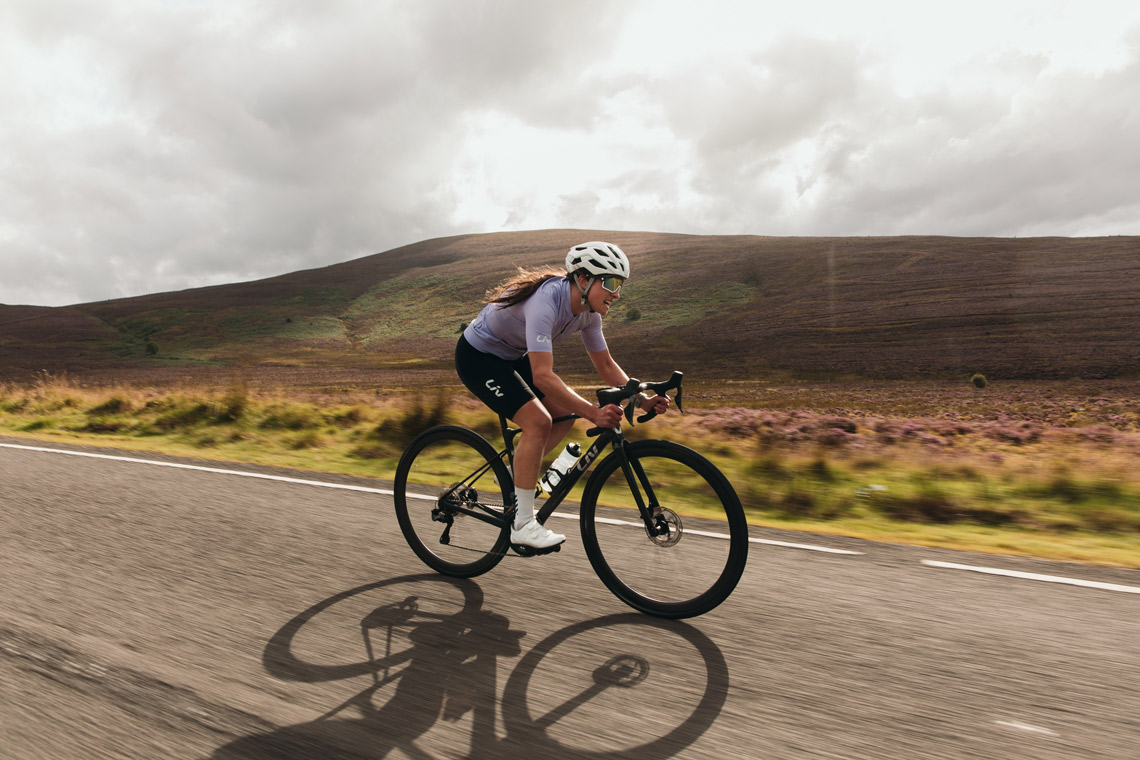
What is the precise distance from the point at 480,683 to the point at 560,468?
1288mm

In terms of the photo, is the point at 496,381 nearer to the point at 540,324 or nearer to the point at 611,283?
the point at 540,324

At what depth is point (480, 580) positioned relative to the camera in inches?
159

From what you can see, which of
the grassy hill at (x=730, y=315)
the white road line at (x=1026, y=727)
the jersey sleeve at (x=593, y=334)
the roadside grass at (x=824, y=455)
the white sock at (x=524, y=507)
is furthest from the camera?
the grassy hill at (x=730, y=315)

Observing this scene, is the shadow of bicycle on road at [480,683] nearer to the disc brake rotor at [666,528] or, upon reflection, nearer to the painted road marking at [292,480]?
the disc brake rotor at [666,528]

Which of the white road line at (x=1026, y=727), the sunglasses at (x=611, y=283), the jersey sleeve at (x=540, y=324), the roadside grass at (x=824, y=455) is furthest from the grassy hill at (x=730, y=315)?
the white road line at (x=1026, y=727)

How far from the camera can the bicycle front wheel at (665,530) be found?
3.33 meters

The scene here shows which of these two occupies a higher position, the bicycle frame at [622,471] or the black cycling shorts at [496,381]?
the black cycling shorts at [496,381]

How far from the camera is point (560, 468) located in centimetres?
379

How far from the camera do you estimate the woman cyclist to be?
11.7 ft

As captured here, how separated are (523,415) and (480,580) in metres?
1.04

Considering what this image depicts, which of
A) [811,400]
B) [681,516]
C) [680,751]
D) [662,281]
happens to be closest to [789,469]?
[681,516]

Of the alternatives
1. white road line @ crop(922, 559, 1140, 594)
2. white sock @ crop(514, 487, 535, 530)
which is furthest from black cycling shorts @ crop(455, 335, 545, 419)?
white road line @ crop(922, 559, 1140, 594)

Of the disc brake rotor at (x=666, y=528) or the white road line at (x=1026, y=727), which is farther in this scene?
the disc brake rotor at (x=666, y=528)

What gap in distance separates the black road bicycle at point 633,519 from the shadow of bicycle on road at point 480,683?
218mm
